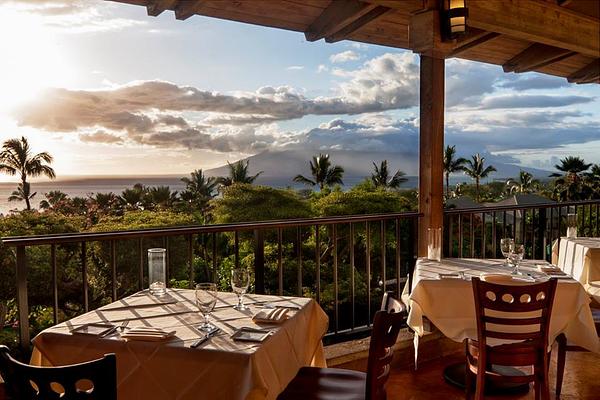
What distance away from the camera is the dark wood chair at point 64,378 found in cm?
137

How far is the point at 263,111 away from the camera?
83.5 ft

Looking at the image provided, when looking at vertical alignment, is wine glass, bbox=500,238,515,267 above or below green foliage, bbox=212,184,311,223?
above

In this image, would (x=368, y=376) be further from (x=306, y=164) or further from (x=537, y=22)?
(x=306, y=164)

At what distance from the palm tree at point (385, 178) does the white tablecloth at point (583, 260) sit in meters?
18.2

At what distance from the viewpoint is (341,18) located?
384cm

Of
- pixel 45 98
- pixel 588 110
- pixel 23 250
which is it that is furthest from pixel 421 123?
pixel 45 98

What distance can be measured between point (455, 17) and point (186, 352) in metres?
2.81

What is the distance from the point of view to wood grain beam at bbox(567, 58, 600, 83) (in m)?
5.93

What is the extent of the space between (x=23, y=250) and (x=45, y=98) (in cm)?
1940

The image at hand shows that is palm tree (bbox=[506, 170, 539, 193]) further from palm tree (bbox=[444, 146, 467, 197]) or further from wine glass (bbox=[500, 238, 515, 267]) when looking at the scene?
wine glass (bbox=[500, 238, 515, 267])

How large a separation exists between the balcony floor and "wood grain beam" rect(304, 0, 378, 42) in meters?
2.59

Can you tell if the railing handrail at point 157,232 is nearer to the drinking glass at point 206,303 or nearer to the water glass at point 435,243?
the water glass at point 435,243

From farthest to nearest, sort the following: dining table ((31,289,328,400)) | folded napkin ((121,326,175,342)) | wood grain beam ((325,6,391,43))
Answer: wood grain beam ((325,6,391,43)) → folded napkin ((121,326,175,342)) → dining table ((31,289,328,400))

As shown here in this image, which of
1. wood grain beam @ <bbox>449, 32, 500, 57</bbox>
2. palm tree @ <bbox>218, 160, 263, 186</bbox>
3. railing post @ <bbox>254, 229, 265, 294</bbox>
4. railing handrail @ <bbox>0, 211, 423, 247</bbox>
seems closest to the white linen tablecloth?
railing handrail @ <bbox>0, 211, 423, 247</bbox>
